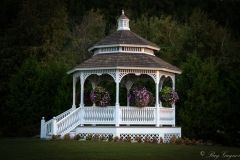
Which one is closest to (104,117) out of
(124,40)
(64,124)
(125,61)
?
(64,124)

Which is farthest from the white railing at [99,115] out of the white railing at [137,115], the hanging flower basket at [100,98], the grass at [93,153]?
the grass at [93,153]

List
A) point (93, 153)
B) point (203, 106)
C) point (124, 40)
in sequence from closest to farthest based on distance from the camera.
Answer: point (93, 153) → point (124, 40) → point (203, 106)

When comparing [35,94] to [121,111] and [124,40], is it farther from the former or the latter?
[121,111]

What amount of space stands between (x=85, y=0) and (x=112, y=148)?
53.3m

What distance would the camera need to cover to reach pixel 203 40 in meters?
48.4

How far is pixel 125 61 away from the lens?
29.6 m

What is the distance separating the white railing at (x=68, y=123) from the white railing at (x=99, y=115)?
461mm

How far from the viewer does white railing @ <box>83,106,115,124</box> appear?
29266mm

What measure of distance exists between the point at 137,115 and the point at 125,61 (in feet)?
10.3

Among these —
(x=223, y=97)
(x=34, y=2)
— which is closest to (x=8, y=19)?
(x=34, y=2)

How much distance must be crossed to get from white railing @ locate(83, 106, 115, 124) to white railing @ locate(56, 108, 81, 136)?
1.51 feet

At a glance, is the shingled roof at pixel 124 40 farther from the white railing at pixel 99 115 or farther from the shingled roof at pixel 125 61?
the white railing at pixel 99 115

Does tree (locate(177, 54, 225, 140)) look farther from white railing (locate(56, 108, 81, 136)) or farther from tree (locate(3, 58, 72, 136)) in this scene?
tree (locate(3, 58, 72, 136))

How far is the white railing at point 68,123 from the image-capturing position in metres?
29.5
